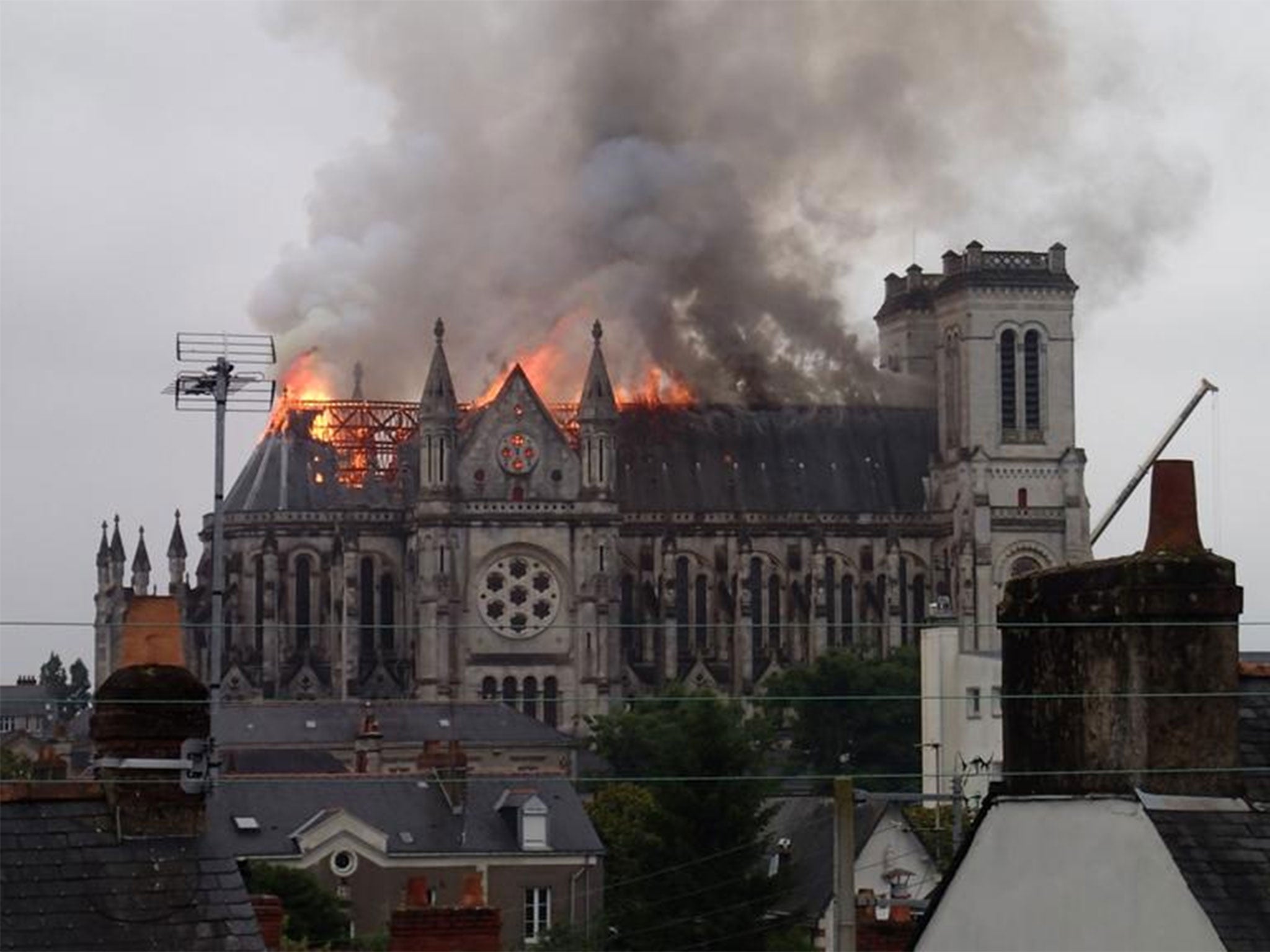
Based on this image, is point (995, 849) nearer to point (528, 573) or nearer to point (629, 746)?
point (629, 746)

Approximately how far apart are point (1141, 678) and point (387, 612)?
14013cm

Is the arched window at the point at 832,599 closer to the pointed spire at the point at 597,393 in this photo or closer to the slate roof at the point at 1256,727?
the pointed spire at the point at 597,393

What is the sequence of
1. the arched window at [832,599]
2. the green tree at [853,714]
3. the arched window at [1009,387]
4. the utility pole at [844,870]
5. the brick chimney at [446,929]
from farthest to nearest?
1. the arched window at [832,599]
2. the arched window at [1009,387]
3. the green tree at [853,714]
4. the brick chimney at [446,929]
5. the utility pole at [844,870]

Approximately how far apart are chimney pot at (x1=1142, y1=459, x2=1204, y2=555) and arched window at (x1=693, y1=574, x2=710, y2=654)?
142 meters

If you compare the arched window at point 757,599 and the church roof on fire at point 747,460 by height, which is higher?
the church roof on fire at point 747,460

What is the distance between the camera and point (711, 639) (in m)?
168

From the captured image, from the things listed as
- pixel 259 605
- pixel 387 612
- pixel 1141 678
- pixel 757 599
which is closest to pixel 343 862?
pixel 1141 678

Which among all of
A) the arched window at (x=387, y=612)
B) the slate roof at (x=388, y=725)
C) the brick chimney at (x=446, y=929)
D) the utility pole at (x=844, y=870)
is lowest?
the brick chimney at (x=446, y=929)

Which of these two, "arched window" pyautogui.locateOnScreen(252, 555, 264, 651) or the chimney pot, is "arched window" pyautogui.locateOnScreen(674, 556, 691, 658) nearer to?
"arched window" pyautogui.locateOnScreen(252, 555, 264, 651)

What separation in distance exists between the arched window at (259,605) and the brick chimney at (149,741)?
13417 cm

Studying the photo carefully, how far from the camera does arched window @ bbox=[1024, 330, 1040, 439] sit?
165875 millimetres

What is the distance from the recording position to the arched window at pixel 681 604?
165m

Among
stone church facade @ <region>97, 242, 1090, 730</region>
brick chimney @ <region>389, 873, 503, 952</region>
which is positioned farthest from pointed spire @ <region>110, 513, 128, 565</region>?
brick chimney @ <region>389, 873, 503, 952</region>

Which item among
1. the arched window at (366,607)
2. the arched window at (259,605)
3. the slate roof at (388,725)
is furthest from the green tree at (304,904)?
the arched window at (259,605)
